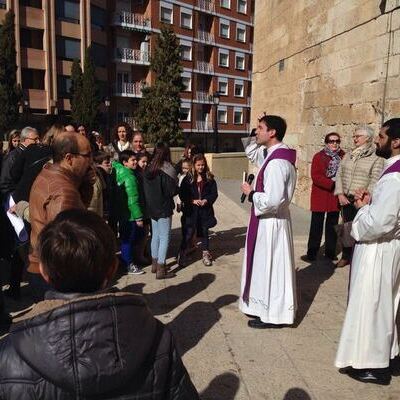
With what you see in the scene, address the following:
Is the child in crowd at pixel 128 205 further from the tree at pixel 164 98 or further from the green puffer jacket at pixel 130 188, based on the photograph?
the tree at pixel 164 98

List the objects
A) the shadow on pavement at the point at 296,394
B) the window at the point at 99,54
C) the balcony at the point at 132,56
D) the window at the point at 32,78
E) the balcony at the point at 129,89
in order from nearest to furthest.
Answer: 1. the shadow on pavement at the point at 296,394
2. the window at the point at 32,78
3. the window at the point at 99,54
4. the balcony at the point at 132,56
5. the balcony at the point at 129,89

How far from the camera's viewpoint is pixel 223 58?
45.0 metres

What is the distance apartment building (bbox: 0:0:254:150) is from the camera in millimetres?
32031

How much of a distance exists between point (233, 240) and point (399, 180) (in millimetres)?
4935

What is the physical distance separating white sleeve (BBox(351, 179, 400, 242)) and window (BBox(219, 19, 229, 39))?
146 feet

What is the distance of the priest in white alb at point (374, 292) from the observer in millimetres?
3074

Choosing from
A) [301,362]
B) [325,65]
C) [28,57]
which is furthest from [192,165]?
[28,57]

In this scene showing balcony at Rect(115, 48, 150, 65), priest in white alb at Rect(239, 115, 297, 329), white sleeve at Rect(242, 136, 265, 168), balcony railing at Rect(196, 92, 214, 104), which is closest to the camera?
priest in white alb at Rect(239, 115, 297, 329)

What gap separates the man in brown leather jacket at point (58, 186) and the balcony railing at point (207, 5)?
4282 cm

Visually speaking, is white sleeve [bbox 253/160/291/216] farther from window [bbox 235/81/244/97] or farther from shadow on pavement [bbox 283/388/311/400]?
window [bbox 235/81/244/97]

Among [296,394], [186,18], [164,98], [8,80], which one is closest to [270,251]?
[296,394]

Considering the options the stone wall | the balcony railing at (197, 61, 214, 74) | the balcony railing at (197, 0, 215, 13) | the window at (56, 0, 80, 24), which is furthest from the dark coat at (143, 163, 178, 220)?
the balcony railing at (197, 0, 215, 13)

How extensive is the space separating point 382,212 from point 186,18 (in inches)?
1655

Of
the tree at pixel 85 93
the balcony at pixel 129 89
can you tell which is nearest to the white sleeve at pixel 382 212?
the tree at pixel 85 93
